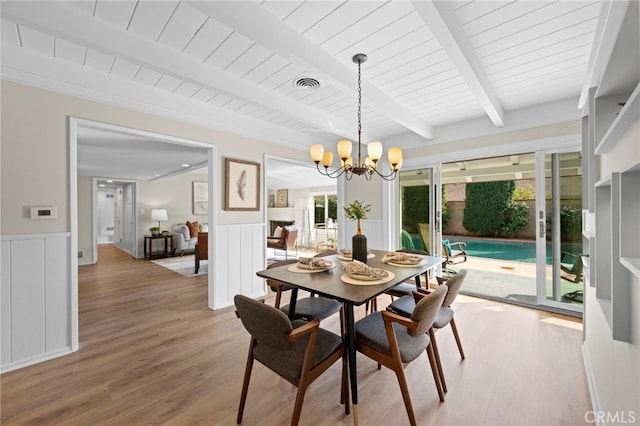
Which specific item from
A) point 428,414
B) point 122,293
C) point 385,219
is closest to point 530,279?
point 385,219

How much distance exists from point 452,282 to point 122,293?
173 inches

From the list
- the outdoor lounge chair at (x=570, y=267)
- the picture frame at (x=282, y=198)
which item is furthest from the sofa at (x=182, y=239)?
the outdoor lounge chair at (x=570, y=267)

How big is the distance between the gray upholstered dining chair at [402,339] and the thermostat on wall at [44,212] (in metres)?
2.56

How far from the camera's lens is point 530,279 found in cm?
457

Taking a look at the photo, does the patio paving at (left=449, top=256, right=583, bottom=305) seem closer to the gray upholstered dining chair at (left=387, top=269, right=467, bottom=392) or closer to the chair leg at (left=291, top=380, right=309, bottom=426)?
the gray upholstered dining chair at (left=387, top=269, right=467, bottom=392)

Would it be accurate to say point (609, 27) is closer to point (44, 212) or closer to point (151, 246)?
point (44, 212)

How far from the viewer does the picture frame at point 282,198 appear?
9531 mm

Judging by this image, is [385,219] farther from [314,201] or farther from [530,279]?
[314,201]

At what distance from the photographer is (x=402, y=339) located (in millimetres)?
1571

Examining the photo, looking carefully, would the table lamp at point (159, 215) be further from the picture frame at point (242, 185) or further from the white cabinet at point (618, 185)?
the white cabinet at point (618, 185)

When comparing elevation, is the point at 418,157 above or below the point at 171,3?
below

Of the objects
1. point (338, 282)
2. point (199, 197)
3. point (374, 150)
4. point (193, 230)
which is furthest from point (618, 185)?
point (199, 197)

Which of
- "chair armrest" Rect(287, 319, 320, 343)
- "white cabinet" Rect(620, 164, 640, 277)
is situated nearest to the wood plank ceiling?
"white cabinet" Rect(620, 164, 640, 277)

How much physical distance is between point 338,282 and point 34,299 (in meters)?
2.41
